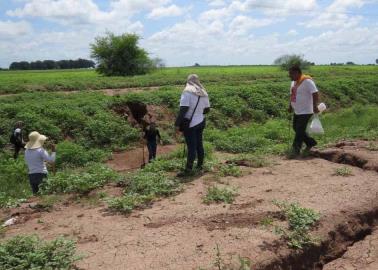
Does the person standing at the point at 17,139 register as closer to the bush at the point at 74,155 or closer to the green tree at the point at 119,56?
the bush at the point at 74,155

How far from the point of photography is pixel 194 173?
713 cm

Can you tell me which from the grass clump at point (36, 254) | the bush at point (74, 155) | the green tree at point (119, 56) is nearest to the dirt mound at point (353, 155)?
the grass clump at point (36, 254)

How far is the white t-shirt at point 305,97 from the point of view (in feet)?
26.2

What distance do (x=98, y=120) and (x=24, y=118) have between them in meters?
2.12

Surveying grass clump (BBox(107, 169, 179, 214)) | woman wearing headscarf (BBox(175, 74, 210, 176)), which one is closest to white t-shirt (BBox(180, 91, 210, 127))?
woman wearing headscarf (BBox(175, 74, 210, 176))

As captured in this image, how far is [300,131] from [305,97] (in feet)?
2.03

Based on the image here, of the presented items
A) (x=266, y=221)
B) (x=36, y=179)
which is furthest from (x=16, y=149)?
(x=266, y=221)

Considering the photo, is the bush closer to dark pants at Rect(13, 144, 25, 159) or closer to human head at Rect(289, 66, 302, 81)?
dark pants at Rect(13, 144, 25, 159)

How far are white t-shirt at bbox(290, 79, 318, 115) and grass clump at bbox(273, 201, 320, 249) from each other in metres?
3.01

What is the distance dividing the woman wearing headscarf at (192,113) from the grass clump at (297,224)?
196 centimetres

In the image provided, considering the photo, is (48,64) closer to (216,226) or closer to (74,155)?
(74,155)

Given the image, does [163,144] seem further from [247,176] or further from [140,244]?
[140,244]

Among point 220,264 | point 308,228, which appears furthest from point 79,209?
point 308,228

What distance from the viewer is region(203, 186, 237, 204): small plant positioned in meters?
5.79
